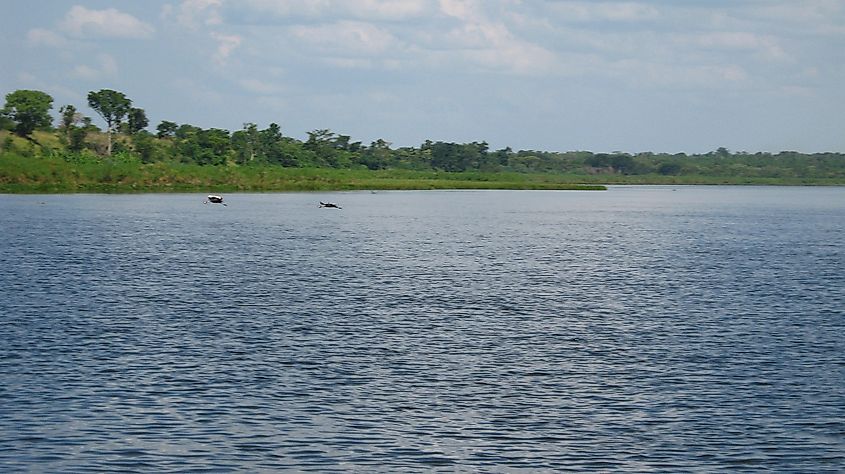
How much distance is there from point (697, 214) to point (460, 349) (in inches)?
3771

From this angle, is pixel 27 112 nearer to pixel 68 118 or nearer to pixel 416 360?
pixel 68 118

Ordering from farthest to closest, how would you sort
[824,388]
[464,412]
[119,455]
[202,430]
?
[824,388]
[464,412]
[202,430]
[119,455]

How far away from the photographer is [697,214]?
122 metres

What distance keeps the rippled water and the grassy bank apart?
3106 inches

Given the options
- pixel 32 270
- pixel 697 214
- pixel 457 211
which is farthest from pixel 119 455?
pixel 697 214

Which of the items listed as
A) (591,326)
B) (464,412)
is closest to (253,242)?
Answer: (591,326)

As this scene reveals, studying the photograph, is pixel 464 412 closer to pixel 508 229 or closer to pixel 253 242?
pixel 253 242

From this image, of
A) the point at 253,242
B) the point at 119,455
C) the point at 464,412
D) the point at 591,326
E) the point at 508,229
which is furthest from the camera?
the point at 508,229

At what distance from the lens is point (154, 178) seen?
151375 mm

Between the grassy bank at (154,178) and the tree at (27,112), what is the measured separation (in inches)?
1378

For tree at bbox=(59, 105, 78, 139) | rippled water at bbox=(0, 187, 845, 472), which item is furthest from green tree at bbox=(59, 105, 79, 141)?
rippled water at bbox=(0, 187, 845, 472)

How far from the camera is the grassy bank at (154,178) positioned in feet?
451

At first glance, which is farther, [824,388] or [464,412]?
[824,388]

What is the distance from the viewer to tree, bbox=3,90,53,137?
185750 mm
